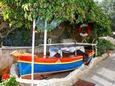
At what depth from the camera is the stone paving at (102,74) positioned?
37.0ft

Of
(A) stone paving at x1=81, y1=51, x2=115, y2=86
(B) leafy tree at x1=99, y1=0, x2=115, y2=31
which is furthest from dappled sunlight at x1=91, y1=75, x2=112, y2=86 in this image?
(B) leafy tree at x1=99, y1=0, x2=115, y2=31

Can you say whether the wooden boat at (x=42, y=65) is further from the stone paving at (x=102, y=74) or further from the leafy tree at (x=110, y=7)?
the leafy tree at (x=110, y=7)

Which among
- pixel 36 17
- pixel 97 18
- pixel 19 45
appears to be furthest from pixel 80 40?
pixel 36 17

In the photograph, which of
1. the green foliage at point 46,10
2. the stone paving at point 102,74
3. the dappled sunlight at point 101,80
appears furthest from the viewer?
the stone paving at point 102,74

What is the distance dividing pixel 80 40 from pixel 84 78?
463cm

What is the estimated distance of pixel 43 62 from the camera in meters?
11.3

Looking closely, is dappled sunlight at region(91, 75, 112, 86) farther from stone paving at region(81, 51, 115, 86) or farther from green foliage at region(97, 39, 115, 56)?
green foliage at region(97, 39, 115, 56)

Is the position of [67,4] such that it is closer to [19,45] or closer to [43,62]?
[43,62]

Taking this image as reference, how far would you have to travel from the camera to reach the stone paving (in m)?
11.3

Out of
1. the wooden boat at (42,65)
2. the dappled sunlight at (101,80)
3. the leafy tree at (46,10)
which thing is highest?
the leafy tree at (46,10)

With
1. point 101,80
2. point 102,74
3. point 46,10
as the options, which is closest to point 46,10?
point 46,10

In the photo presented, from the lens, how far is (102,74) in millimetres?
12320

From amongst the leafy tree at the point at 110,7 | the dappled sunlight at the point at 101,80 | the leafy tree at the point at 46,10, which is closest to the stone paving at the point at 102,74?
the dappled sunlight at the point at 101,80

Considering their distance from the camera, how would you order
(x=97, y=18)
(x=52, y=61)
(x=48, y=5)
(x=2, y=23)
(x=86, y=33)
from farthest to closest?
(x=86, y=33) < (x=97, y=18) < (x=2, y=23) < (x=52, y=61) < (x=48, y=5)
